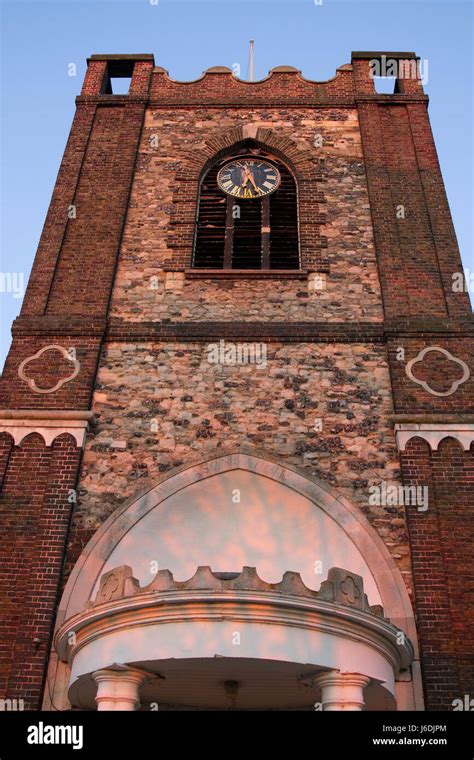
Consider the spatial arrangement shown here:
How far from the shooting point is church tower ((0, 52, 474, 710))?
807 centimetres

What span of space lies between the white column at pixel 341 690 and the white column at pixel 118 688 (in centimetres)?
184

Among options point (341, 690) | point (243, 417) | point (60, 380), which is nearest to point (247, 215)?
point (243, 417)

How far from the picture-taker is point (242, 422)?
11.3 m

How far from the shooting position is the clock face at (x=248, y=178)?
1527 cm

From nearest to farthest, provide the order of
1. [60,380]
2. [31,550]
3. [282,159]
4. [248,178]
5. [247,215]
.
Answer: [31,550], [60,380], [247,215], [248,178], [282,159]

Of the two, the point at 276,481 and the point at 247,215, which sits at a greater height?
the point at 247,215

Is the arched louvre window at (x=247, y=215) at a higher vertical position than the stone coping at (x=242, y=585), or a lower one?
higher

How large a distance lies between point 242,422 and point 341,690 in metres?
4.40

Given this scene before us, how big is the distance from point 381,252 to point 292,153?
3.49 metres

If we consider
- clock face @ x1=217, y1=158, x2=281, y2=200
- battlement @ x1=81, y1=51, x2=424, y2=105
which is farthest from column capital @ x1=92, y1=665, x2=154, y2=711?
battlement @ x1=81, y1=51, x2=424, y2=105

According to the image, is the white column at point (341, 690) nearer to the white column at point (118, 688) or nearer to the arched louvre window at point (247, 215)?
the white column at point (118, 688)

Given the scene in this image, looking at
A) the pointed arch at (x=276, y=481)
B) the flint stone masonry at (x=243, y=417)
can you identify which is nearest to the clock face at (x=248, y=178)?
the flint stone masonry at (x=243, y=417)

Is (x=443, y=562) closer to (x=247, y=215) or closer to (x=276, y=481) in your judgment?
(x=276, y=481)
